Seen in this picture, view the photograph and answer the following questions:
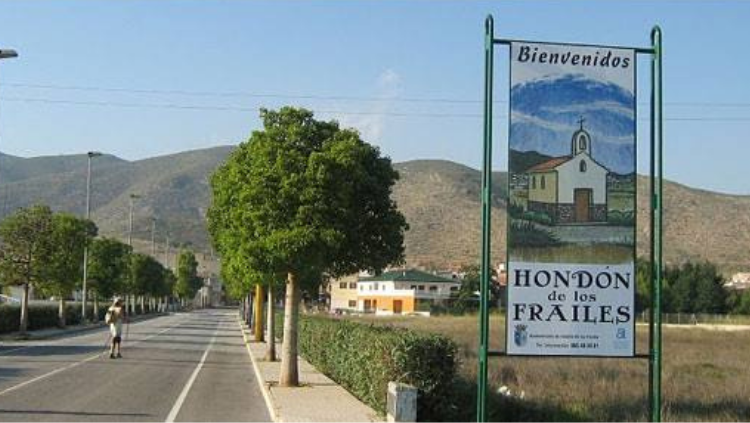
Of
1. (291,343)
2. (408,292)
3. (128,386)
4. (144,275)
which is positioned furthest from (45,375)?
(408,292)

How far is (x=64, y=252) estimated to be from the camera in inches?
2000

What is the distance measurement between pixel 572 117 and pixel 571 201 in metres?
0.98

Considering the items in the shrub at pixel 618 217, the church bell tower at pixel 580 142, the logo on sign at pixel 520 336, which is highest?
the church bell tower at pixel 580 142

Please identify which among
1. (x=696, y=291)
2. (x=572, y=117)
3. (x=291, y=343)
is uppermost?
(x=572, y=117)

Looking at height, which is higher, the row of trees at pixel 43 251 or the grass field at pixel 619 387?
the row of trees at pixel 43 251

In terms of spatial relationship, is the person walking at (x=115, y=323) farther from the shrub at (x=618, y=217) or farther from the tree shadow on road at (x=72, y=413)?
the shrub at (x=618, y=217)

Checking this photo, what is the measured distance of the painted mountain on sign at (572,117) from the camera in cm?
1134

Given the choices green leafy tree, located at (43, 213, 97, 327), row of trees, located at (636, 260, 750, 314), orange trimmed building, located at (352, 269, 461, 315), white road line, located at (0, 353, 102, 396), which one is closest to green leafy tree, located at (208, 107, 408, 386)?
white road line, located at (0, 353, 102, 396)


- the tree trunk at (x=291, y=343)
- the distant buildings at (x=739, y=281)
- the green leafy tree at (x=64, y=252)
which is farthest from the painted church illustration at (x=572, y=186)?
the distant buildings at (x=739, y=281)

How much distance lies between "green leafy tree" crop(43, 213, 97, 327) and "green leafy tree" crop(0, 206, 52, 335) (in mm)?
439

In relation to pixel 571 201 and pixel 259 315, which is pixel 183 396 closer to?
pixel 571 201

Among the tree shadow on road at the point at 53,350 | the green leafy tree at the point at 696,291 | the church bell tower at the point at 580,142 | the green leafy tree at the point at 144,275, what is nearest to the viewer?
the church bell tower at the point at 580,142

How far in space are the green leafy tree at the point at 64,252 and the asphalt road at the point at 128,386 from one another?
42.0 ft

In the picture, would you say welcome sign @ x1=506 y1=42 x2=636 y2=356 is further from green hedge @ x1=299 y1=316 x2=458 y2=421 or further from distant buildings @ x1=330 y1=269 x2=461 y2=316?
distant buildings @ x1=330 y1=269 x2=461 y2=316
